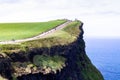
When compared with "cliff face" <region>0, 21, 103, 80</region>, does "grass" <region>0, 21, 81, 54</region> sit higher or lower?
higher

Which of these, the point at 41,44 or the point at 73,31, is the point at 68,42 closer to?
the point at 41,44

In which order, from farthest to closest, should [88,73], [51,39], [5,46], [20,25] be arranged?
[20,25]
[88,73]
[51,39]
[5,46]

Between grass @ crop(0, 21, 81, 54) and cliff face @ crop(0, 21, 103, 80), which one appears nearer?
cliff face @ crop(0, 21, 103, 80)

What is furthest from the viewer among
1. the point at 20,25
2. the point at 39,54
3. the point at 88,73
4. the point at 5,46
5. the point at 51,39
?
the point at 20,25

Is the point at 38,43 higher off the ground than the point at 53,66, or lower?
higher

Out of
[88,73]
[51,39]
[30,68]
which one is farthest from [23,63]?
[88,73]

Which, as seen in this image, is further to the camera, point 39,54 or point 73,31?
point 73,31

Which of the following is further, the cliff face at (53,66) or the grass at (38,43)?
the grass at (38,43)

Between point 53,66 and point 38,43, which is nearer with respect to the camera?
point 53,66

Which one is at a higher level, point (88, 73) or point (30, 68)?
point (30, 68)

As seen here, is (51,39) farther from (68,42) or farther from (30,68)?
(30,68)

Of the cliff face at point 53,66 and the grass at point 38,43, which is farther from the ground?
the grass at point 38,43
